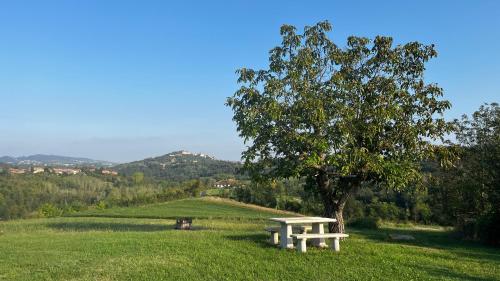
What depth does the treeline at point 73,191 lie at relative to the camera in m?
87.9

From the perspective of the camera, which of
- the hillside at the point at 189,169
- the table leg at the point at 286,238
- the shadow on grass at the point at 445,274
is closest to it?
the shadow on grass at the point at 445,274

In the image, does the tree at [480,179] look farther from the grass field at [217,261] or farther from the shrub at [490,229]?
the grass field at [217,261]

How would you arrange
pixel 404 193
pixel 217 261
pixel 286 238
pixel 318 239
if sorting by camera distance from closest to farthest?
pixel 217 261, pixel 286 238, pixel 318 239, pixel 404 193

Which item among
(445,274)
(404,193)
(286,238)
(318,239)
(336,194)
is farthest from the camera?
(404,193)

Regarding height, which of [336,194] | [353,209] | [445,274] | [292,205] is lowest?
[353,209]

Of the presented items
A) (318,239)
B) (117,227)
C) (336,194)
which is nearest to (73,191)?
(117,227)

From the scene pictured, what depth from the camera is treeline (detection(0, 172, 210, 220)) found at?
3462 inches

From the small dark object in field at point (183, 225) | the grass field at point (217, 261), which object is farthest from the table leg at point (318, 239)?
the small dark object in field at point (183, 225)

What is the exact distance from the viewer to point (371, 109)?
672 inches

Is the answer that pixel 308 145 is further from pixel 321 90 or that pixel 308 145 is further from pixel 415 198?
pixel 415 198

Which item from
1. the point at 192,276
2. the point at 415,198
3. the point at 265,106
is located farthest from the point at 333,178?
the point at 415,198

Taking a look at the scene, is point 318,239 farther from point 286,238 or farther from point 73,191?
point 73,191

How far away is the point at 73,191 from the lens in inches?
5266

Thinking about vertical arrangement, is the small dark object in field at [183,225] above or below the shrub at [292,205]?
above
